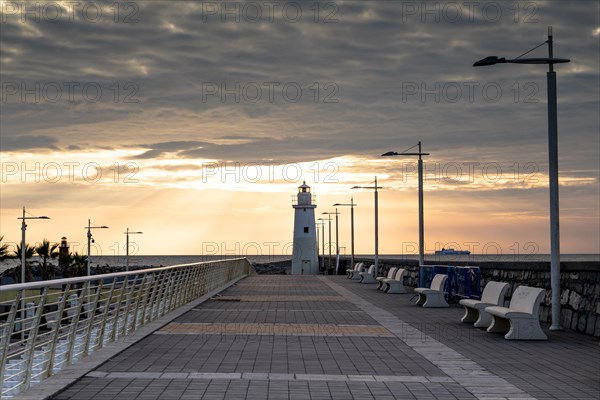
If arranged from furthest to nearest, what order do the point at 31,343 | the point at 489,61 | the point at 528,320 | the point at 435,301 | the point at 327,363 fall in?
1. the point at 435,301
2. the point at 489,61
3. the point at 528,320
4. the point at 327,363
5. the point at 31,343

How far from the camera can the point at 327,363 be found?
11.5 m

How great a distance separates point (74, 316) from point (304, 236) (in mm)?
69846

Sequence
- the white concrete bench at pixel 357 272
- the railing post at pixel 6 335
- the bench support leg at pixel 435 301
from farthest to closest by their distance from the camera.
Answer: the white concrete bench at pixel 357 272 → the bench support leg at pixel 435 301 → the railing post at pixel 6 335

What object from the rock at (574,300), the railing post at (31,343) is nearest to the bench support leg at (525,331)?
the rock at (574,300)

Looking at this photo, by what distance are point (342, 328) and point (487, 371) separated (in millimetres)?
5890

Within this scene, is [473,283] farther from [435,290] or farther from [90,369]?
[90,369]

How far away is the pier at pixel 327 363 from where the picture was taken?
928 centimetres

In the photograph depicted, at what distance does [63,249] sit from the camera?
279 ft

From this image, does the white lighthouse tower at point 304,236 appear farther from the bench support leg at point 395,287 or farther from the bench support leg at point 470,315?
the bench support leg at point 470,315

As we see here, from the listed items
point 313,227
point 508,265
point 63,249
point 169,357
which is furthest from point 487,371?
point 63,249

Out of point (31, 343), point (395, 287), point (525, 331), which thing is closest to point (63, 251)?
point (395, 287)

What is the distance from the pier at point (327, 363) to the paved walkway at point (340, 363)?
0.01 meters

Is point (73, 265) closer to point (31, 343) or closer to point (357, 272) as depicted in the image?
point (357, 272)

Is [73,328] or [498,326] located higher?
[73,328]
